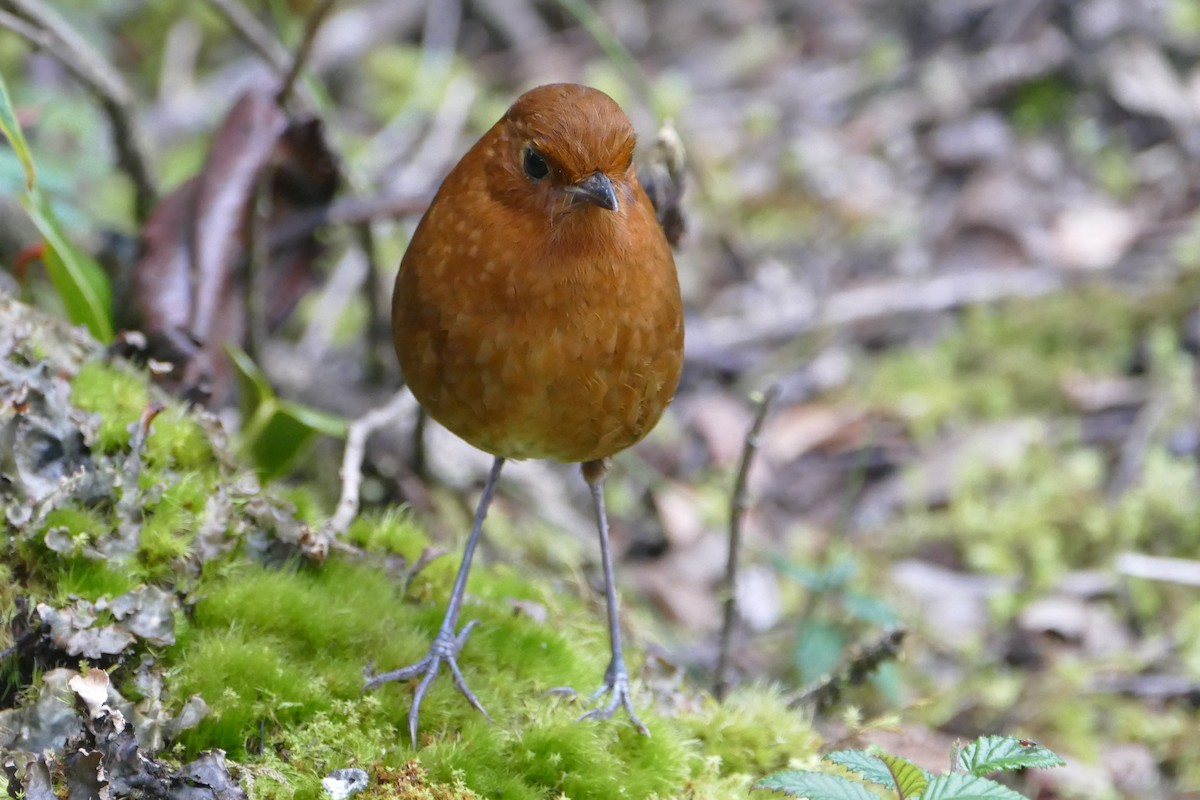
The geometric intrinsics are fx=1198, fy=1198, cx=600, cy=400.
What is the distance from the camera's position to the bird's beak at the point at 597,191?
98.6 inches

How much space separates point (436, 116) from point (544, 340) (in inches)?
188

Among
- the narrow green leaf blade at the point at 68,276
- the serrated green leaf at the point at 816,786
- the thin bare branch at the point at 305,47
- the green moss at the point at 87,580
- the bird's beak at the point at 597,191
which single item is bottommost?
the green moss at the point at 87,580

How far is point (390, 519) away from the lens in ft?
10.7

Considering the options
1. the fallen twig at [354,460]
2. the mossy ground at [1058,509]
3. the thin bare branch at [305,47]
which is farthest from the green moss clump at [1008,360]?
the thin bare branch at [305,47]

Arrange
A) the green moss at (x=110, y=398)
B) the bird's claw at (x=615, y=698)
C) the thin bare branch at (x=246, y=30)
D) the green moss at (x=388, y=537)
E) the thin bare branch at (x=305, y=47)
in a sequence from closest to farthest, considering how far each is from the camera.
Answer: the bird's claw at (x=615, y=698)
the green moss at (x=110, y=398)
the green moss at (x=388, y=537)
the thin bare branch at (x=305, y=47)
the thin bare branch at (x=246, y=30)

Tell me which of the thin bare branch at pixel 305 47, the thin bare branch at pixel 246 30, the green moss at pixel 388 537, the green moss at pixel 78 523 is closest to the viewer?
the green moss at pixel 78 523

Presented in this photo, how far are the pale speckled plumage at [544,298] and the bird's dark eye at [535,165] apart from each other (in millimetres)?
15

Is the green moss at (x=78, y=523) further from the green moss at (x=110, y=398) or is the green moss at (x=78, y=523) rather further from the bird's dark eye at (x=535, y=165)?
the bird's dark eye at (x=535, y=165)

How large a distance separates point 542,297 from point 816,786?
3.69 ft

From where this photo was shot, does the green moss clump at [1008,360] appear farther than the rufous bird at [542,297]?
Yes

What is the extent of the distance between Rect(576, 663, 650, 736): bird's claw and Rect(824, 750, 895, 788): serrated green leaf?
2.22 feet

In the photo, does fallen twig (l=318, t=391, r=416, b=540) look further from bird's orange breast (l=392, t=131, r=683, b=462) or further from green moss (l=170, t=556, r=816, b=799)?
bird's orange breast (l=392, t=131, r=683, b=462)

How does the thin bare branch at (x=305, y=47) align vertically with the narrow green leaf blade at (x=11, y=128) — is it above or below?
above

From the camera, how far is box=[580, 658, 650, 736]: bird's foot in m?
2.76
